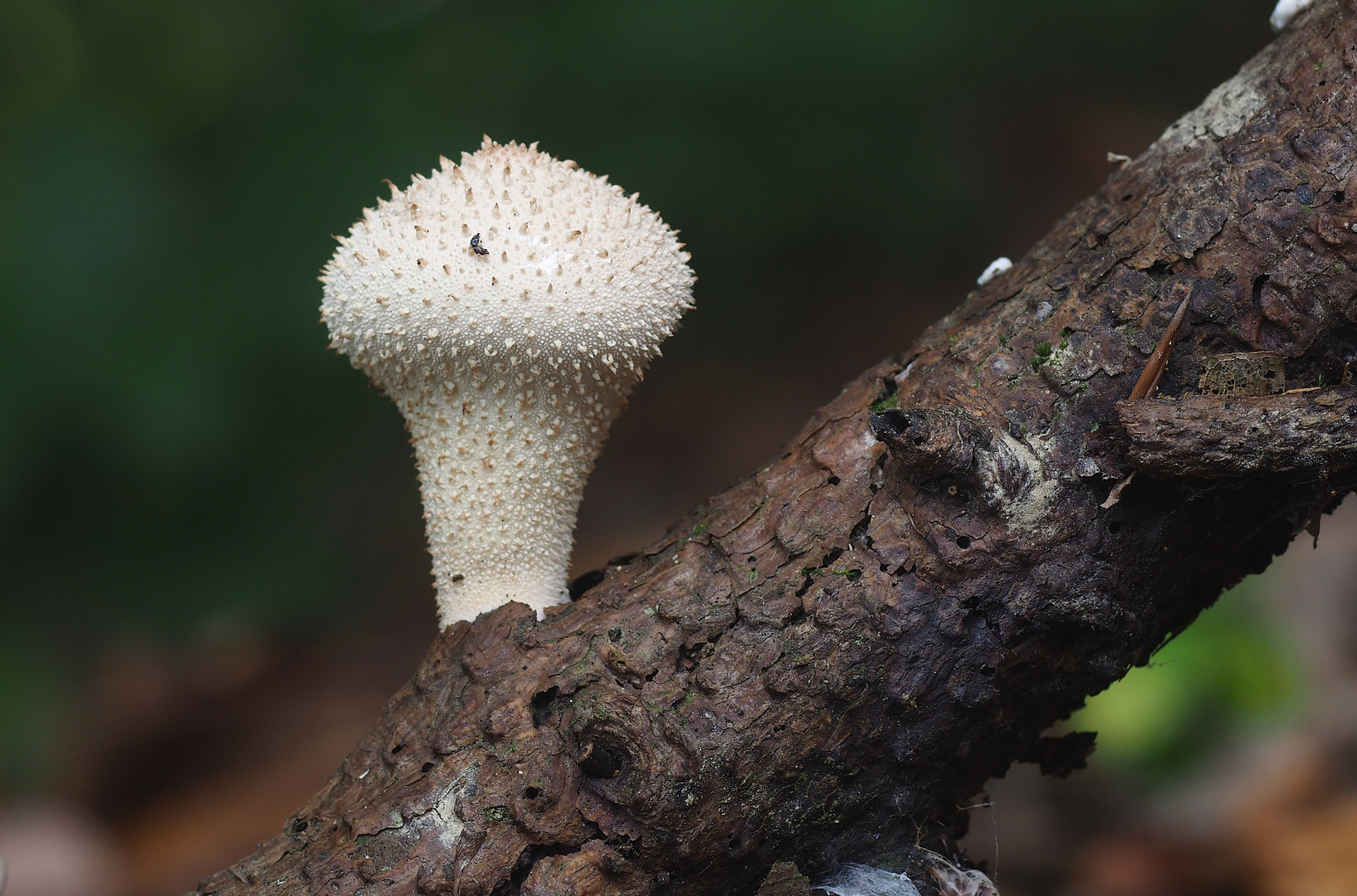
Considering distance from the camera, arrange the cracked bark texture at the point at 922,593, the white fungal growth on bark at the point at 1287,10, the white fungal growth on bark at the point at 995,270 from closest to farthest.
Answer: the cracked bark texture at the point at 922,593 < the white fungal growth on bark at the point at 1287,10 < the white fungal growth on bark at the point at 995,270

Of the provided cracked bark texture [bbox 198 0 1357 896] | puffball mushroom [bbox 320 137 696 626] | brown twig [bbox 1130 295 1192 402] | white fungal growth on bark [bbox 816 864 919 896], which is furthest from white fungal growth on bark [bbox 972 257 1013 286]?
white fungal growth on bark [bbox 816 864 919 896]

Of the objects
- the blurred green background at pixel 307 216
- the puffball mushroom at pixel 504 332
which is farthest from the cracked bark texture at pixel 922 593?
the blurred green background at pixel 307 216

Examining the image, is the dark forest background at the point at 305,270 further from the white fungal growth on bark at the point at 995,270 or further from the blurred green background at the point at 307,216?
the white fungal growth on bark at the point at 995,270

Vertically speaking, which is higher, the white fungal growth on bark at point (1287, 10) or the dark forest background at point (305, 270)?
the dark forest background at point (305, 270)

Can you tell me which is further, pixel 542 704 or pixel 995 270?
pixel 995 270

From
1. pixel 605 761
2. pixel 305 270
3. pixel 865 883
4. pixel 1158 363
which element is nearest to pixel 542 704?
pixel 605 761

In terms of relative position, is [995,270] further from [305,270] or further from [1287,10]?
[305,270]

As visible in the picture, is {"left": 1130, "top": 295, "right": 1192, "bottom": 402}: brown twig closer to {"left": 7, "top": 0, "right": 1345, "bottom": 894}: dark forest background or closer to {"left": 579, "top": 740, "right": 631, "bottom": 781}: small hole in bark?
{"left": 579, "top": 740, "right": 631, "bottom": 781}: small hole in bark
